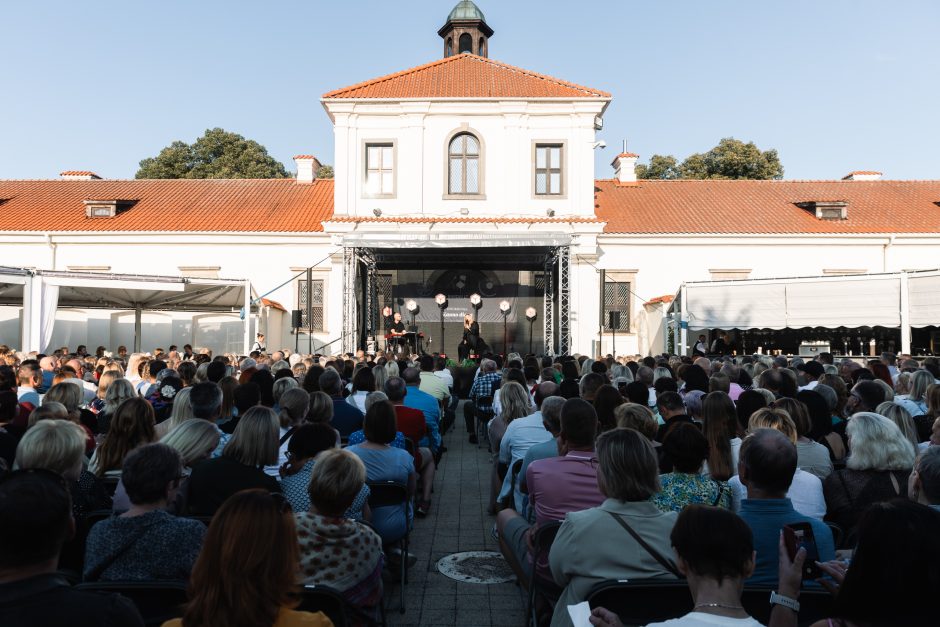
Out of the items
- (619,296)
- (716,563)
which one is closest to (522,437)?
(716,563)

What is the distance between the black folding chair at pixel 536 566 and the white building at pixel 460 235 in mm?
15564

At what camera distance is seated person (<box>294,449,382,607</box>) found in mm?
3424

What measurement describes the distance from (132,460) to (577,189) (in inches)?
834

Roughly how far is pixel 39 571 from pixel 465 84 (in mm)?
23441

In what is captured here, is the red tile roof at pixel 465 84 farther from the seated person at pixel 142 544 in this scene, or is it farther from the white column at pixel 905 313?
the seated person at pixel 142 544

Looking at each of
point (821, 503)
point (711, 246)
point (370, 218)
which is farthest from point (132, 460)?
point (711, 246)

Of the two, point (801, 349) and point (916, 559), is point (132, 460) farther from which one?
point (801, 349)

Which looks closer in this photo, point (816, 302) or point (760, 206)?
point (816, 302)

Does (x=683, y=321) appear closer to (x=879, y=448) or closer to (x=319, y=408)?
(x=319, y=408)

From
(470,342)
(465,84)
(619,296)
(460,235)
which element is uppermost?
(465,84)

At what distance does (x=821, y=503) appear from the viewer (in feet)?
13.8

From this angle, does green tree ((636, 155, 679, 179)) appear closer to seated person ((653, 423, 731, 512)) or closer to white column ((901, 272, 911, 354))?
white column ((901, 272, 911, 354))

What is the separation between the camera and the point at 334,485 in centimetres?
342

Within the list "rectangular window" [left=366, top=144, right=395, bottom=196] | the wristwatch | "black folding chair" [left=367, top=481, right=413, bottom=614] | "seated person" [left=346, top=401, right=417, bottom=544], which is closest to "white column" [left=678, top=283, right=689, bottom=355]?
"rectangular window" [left=366, top=144, right=395, bottom=196]
